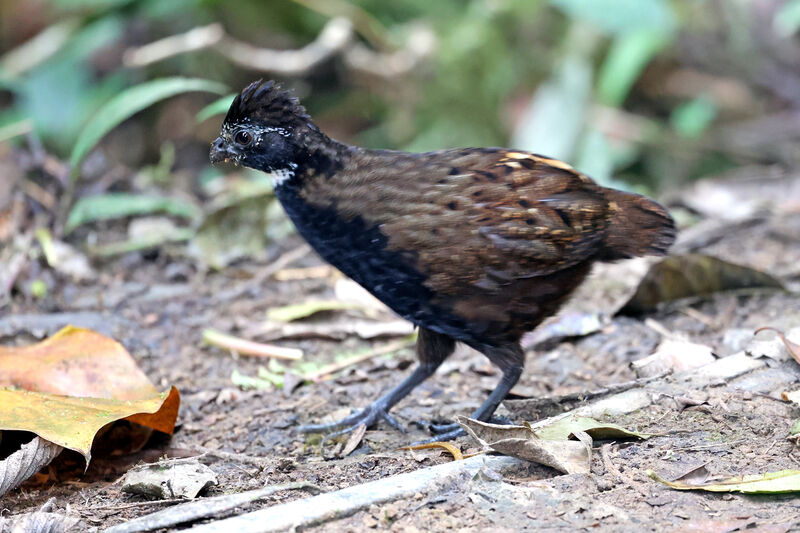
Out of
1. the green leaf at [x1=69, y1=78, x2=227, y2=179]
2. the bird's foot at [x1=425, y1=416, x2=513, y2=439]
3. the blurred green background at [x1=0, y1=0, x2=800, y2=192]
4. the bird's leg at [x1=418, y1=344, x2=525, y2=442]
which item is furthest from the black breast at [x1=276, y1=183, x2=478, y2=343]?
the blurred green background at [x1=0, y1=0, x2=800, y2=192]

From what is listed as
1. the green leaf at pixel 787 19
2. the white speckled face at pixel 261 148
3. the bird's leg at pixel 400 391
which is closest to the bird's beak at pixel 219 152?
the white speckled face at pixel 261 148

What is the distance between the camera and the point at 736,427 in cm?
317

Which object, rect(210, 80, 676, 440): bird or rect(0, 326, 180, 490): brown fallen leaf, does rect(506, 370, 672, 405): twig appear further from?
rect(0, 326, 180, 490): brown fallen leaf

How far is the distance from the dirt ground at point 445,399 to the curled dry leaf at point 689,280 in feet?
0.23

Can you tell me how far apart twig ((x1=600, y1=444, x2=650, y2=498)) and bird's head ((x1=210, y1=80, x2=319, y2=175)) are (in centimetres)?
171

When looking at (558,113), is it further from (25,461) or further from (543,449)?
(25,461)

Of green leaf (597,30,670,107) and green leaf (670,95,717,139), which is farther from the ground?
green leaf (597,30,670,107)

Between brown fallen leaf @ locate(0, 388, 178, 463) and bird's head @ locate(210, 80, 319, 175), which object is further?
bird's head @ locate(210, 80, 319, 175)

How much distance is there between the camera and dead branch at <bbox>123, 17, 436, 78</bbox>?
21.9 feet

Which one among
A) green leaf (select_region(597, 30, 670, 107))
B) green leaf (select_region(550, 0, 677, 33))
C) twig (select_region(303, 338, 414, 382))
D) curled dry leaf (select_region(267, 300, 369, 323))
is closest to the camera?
twig (select_region(303, 338, 414, 382))

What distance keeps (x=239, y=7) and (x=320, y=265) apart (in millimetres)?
3936

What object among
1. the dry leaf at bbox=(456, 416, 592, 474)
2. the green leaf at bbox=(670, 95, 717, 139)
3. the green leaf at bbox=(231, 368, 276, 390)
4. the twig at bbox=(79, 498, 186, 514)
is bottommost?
the green leaf at bbox=(231, 368, 276, 390)

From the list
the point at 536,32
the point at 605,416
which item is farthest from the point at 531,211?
the point at 536,32

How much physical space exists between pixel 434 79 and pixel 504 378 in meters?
5.07
